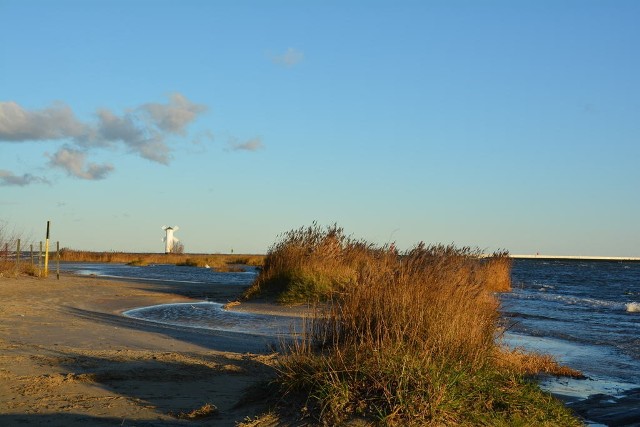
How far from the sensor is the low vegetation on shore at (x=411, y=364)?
6.17m

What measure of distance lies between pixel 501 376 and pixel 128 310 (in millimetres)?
13338

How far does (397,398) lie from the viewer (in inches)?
241

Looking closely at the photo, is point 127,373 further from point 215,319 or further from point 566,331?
point 566,331

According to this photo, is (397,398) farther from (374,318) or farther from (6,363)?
(6,363)

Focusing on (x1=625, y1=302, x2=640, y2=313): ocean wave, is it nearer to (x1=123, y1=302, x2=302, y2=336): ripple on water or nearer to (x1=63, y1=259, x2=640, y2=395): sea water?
(x1=63, y1=259, x2=640, y2=395): sea water

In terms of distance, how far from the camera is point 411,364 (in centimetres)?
646

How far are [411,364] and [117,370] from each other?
432 cm

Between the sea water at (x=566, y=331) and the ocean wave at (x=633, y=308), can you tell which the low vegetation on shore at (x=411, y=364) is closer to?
the sea water at (x=566, y=331)

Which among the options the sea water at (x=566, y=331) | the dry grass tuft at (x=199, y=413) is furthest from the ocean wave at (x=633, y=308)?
the dry grass tuft at (x=199, y=413)

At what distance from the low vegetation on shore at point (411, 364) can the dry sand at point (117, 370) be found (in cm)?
85

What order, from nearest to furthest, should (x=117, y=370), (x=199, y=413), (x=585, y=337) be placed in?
1. (x=199, y=413)
2. (x=117, y=370)
3. (x=585, y=337)

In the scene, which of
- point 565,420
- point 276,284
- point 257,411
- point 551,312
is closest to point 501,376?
point 565,420

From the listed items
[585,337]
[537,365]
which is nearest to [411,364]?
[537,365]

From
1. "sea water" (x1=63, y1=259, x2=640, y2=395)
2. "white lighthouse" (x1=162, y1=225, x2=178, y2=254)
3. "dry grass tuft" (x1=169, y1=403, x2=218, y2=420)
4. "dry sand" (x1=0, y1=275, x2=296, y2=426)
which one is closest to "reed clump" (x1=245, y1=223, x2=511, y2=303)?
"sea water" (x1=63, y1=259, x2=640, y2=395)
